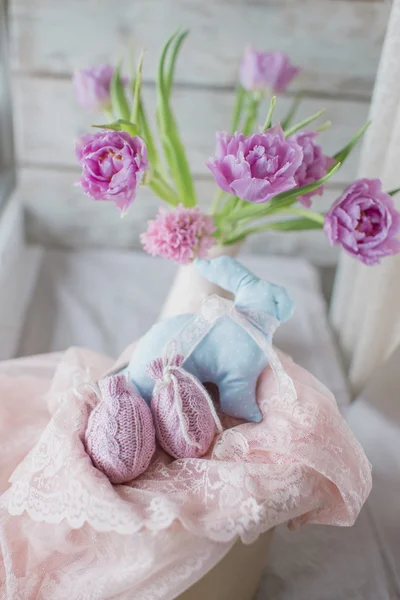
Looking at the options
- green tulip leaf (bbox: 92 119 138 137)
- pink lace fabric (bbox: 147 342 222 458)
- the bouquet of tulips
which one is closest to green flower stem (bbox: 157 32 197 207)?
the bouquet of tulips

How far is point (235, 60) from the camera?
1286 mm

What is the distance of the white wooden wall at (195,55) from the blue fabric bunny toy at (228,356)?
639 mm

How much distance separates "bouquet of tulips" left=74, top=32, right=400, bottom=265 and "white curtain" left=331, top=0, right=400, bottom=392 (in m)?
0.14

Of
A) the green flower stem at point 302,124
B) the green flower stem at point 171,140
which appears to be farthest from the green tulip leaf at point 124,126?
the green flower stem at point 302,124

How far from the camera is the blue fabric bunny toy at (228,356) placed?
2.58 feet

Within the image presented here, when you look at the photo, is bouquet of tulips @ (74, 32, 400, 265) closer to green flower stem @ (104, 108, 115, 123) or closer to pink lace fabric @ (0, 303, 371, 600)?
green flower stem @ (104, 108, 115, 123)

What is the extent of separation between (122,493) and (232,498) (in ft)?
0.38

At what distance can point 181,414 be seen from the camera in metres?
0.70

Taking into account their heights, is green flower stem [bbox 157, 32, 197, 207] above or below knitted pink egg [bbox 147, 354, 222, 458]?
above

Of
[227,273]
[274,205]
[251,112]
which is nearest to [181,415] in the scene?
[227,273]

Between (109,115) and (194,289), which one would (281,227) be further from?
(109,115)

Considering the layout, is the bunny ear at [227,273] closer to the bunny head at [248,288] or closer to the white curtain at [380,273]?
the bunny head at [248,288]

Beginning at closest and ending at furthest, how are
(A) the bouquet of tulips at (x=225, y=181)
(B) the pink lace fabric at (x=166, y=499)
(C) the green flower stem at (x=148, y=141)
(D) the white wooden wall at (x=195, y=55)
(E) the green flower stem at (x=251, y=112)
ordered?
(B) the pink lace fabric at (x=166, y=499)
(A) the bouquet of tulips at (x=225, y=181)
(C) the green flower stem at (x=148, y=141)
(E) the green flower stem at (x=251, y=112)
(D) the white wooden wall at (x=195, y=55)

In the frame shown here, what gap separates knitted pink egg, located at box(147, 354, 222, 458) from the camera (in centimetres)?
71
